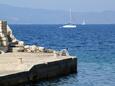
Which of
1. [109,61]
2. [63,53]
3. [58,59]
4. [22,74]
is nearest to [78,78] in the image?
[58,59]

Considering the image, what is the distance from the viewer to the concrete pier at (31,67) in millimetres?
36209

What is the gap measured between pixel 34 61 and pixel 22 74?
5914 millimetres

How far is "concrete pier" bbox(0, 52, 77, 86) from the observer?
119ft

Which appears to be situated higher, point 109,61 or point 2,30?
point 2,30

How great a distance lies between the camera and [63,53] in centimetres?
4922

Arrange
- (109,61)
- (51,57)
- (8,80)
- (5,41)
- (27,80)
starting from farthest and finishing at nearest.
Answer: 1. (109,61)
2. (5,41)
3. (51,57)
4. (27,80)
5. (8,80)

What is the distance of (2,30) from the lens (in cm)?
5159

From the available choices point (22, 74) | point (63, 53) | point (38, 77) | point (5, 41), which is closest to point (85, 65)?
point (63, 53)

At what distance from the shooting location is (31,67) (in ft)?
127

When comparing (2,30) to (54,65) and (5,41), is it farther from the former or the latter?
(54,65)

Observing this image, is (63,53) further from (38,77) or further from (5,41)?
(38,77)

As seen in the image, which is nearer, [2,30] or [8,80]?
[8,80]

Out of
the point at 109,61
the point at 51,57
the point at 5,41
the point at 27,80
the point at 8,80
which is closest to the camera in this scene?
the point at 8,80

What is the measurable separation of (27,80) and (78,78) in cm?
739
